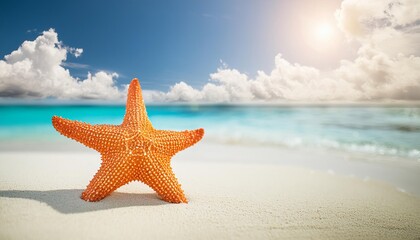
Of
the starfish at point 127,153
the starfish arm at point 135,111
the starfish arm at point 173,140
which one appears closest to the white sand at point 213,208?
the starfish at point 127,153

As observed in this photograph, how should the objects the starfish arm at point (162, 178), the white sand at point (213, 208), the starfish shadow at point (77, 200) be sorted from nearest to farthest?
the white sand at point (213, 208) < the starfish shadow at point (77, 200) < the starfish arm at point (162, 178)

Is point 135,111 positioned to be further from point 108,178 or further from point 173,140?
point 108,178

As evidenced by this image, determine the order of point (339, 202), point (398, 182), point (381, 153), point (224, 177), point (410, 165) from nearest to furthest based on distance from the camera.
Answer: point (339, 202)
point (224, 177)
point (398, 182)
point (410, 165)
point (381, 153)

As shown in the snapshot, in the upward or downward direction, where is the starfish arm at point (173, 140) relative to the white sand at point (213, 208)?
upward

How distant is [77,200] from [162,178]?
75 centimetres

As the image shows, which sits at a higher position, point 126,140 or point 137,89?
point 137,89

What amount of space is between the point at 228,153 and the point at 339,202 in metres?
3.50

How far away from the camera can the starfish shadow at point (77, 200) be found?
259 centimetres

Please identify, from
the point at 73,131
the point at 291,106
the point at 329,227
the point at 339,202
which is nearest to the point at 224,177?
the point at 339,202

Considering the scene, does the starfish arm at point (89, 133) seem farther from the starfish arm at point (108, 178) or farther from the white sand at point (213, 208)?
the white sand at point (213, 208)

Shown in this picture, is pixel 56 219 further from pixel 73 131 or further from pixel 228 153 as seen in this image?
pixel 228 153

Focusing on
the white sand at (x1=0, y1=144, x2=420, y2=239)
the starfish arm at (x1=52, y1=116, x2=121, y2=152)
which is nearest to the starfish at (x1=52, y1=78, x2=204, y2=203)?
the starfish arm at (x1=52, y1=116, x2=121, y2=152)

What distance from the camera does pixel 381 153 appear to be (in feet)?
23.5

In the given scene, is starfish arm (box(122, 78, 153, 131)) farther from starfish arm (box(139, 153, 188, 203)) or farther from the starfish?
starfish arm (box(139, 153, 188, 203))
